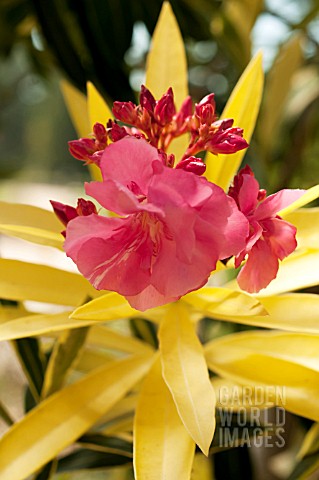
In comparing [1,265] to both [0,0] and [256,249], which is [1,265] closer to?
[256,249]

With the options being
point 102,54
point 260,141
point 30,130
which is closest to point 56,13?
point 102,54

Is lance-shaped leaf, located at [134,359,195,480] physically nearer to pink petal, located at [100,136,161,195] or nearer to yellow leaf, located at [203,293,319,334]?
yellow leaf, located at [203,293,319,334]

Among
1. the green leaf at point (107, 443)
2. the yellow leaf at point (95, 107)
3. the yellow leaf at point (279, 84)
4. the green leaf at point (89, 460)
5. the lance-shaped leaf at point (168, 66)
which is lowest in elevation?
the green leaf at point (89, 460)

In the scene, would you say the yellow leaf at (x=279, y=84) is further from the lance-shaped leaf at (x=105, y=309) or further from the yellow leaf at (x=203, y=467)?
the lance-shaped leaf at (x=105, y=309)

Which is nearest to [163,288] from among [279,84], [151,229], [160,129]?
[151,229]

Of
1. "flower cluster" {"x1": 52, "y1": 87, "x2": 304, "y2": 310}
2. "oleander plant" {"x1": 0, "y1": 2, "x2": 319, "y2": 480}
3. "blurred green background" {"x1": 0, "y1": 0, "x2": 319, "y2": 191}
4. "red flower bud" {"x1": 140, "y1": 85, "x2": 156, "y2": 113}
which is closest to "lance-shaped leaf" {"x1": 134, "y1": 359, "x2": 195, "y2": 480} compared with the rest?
"oleander plant" {"x1": 0, "y1": 2, "x2": 319, "y2": 480}

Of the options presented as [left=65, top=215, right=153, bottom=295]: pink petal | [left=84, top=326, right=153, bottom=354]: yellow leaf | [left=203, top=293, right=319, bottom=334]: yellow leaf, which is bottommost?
[left=203, top=293, right=319, bottom=334]: yellow leaf

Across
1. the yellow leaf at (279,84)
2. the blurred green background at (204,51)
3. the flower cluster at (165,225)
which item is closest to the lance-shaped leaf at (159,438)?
the flower cluster at (165,225)
